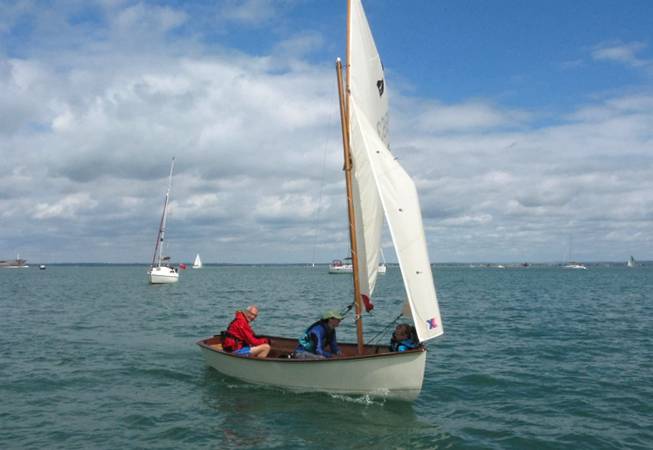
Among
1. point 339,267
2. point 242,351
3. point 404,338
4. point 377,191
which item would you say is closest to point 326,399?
point 404,338

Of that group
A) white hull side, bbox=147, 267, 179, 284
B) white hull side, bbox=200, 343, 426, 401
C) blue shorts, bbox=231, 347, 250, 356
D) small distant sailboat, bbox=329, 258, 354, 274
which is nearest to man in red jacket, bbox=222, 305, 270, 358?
blue shorts, bbox=231, 347, 250, 356

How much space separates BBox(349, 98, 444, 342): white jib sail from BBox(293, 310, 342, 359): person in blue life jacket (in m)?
2.12

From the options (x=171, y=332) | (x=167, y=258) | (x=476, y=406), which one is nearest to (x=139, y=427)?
(x=476, y=406)

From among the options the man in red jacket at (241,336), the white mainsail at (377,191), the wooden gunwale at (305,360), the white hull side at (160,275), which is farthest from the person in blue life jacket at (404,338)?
the white hull side at (160,275)

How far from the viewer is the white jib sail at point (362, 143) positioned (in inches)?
536

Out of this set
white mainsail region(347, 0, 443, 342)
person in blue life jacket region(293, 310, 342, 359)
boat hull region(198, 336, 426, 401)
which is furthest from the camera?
person in blue life jacket region(293, 310, 342, 359)

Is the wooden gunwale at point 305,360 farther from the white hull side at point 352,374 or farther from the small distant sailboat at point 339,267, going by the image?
the small distant sailboat at point 339,267

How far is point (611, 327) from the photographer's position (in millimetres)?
27156

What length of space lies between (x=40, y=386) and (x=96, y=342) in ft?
25.2

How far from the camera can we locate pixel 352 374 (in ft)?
41.2

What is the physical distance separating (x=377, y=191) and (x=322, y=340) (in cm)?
400

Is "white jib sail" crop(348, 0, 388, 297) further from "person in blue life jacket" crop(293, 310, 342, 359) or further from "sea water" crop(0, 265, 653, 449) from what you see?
"sea water" crop(0, 265, 653, 449)

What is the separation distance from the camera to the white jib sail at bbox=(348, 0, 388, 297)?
13625 mm

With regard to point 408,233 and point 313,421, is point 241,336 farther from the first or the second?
point 408,233
